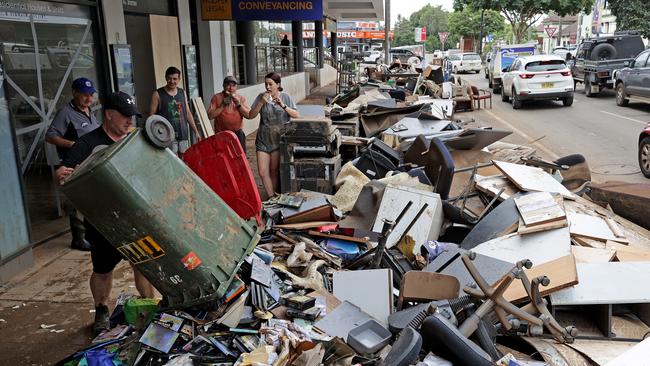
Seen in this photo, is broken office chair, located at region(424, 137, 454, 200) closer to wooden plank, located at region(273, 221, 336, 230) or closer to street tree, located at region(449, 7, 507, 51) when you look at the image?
wooden plank, located at region(273, 221, 336, 230)

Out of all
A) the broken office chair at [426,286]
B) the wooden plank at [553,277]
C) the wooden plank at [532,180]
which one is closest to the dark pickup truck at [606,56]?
the wooden plank at [532,180]

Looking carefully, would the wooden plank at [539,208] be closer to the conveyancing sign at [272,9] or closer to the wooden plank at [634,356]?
the wooden plank at [634,356]

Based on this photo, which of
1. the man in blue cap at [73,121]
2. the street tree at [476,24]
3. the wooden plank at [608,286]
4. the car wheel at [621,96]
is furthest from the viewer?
the street tree at [476,24]

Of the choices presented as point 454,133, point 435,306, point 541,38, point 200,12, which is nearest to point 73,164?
point 435,306

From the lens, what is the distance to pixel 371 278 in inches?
156

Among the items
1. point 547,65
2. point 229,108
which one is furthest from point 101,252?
point 547,65

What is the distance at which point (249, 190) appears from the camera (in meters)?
3.85

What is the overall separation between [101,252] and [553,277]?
3.27m

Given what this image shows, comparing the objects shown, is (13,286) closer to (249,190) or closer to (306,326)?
(249,190)

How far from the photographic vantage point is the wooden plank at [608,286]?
3.75m

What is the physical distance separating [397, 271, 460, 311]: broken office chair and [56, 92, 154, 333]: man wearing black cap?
194 cm

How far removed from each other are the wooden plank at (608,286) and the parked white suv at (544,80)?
13856mm

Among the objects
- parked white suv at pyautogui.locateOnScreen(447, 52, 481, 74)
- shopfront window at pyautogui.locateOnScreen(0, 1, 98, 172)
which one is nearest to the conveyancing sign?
shopfront window at pyautogui.locateOnScreen(0, 1, 98, 172)

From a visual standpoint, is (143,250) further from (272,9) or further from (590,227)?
(272,9)
